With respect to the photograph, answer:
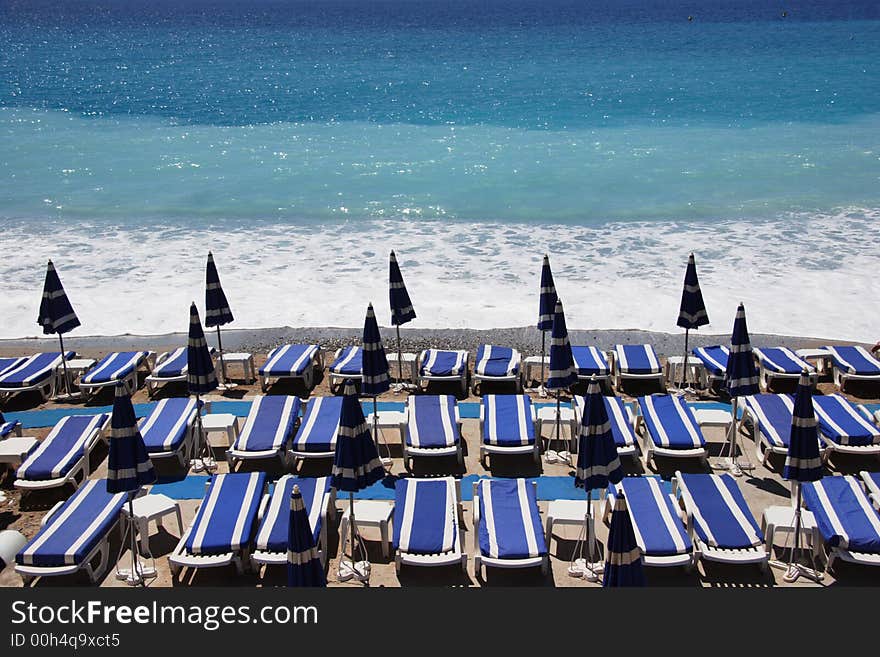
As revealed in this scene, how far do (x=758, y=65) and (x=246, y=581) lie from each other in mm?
59964

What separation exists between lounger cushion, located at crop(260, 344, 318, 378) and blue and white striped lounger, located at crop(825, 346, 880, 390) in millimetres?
7832

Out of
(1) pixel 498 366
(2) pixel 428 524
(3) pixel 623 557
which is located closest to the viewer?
(3) pixel 623 557

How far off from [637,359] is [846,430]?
329 centimetres

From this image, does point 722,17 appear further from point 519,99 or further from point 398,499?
point 398,499

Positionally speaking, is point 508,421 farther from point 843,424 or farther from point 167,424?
point 167,424

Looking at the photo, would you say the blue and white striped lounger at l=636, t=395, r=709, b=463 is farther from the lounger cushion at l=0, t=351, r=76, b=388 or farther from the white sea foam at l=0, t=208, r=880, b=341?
the lounger cushion at l=0, t=351, r=76, b=388

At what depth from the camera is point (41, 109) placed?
47.0 metres

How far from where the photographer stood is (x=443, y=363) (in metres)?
13.1

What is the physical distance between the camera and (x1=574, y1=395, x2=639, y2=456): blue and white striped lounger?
412 inches

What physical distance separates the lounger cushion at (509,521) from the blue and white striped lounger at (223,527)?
2361mm

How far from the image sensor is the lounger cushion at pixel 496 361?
42.2 feet

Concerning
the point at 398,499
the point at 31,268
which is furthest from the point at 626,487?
the point at 31,268

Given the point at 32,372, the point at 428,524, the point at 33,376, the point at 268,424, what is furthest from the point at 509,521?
the point at 32,372

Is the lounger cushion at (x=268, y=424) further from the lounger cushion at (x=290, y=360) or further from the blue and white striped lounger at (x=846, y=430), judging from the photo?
the blue and white striped lounger at (x=846, y=430)
